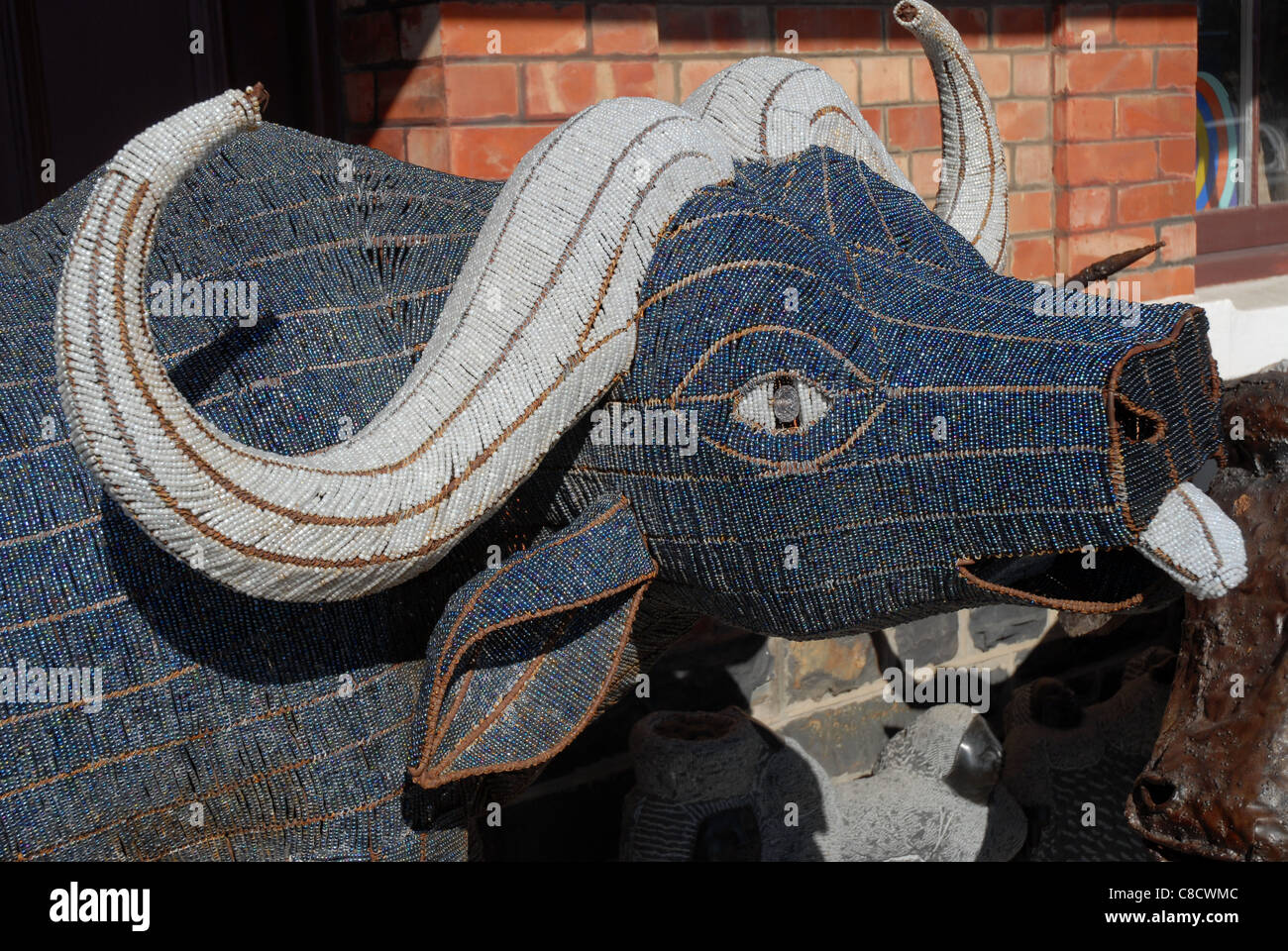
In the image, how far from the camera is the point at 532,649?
4.22 ft

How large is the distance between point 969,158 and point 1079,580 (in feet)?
2.04

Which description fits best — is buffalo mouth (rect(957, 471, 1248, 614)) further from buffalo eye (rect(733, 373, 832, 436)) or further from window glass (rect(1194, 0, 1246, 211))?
window glass (rect(1194, 0, 1246, 211))

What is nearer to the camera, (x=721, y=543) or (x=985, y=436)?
(x=985, y=436)

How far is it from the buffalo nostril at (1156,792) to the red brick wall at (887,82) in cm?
156

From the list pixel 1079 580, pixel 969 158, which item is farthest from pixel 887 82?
pixel 1079 580

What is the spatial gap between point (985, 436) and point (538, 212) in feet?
1.56

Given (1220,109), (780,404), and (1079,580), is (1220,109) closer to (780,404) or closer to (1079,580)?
(1079,580)

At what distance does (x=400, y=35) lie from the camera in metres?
2.42

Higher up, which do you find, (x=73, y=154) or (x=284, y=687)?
(x=73, y=154)

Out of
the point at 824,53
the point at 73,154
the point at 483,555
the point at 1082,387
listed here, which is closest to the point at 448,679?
the point at 483,555

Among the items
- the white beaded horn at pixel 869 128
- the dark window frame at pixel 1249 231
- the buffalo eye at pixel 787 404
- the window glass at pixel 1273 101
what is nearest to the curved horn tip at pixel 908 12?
the white beaded horn at pixel 869 128

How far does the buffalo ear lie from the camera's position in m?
1.22

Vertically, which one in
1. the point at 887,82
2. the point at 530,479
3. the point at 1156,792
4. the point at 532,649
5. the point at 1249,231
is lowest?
the point at 1156,792
